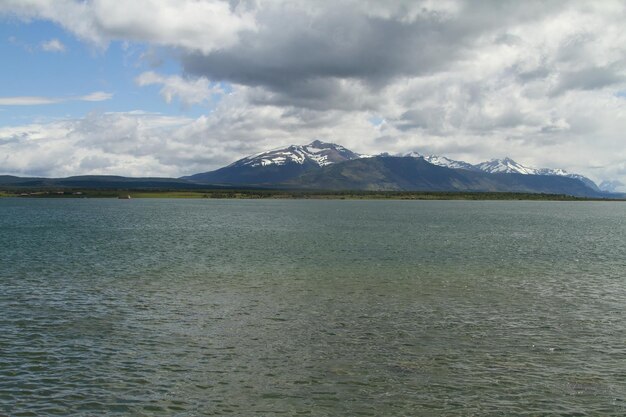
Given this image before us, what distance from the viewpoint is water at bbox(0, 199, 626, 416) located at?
73.0 feet

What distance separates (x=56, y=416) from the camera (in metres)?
20.4

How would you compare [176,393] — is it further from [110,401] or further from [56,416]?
[56,416]

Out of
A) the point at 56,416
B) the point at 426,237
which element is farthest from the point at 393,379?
the point at 426,237

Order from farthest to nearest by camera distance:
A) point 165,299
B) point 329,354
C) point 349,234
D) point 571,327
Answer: point 349,234
point 165,299
point 571,327
point 329,354

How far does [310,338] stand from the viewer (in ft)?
103

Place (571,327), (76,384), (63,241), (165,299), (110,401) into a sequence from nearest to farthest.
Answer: (110,401), (76,384), (571,327), (165,299), (63,241)

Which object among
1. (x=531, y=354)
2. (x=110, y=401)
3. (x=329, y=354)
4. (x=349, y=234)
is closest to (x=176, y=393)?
(x=110, y=401)

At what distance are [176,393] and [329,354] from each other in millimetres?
8799

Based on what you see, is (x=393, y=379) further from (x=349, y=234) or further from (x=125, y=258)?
(x=349, y=234)

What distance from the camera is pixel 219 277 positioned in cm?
5431

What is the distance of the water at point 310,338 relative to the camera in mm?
22250

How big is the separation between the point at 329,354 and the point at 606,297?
28549 millimetres

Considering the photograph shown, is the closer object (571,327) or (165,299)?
(571,327)

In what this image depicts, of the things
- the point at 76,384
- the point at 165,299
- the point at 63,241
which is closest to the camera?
the point at 76,384
